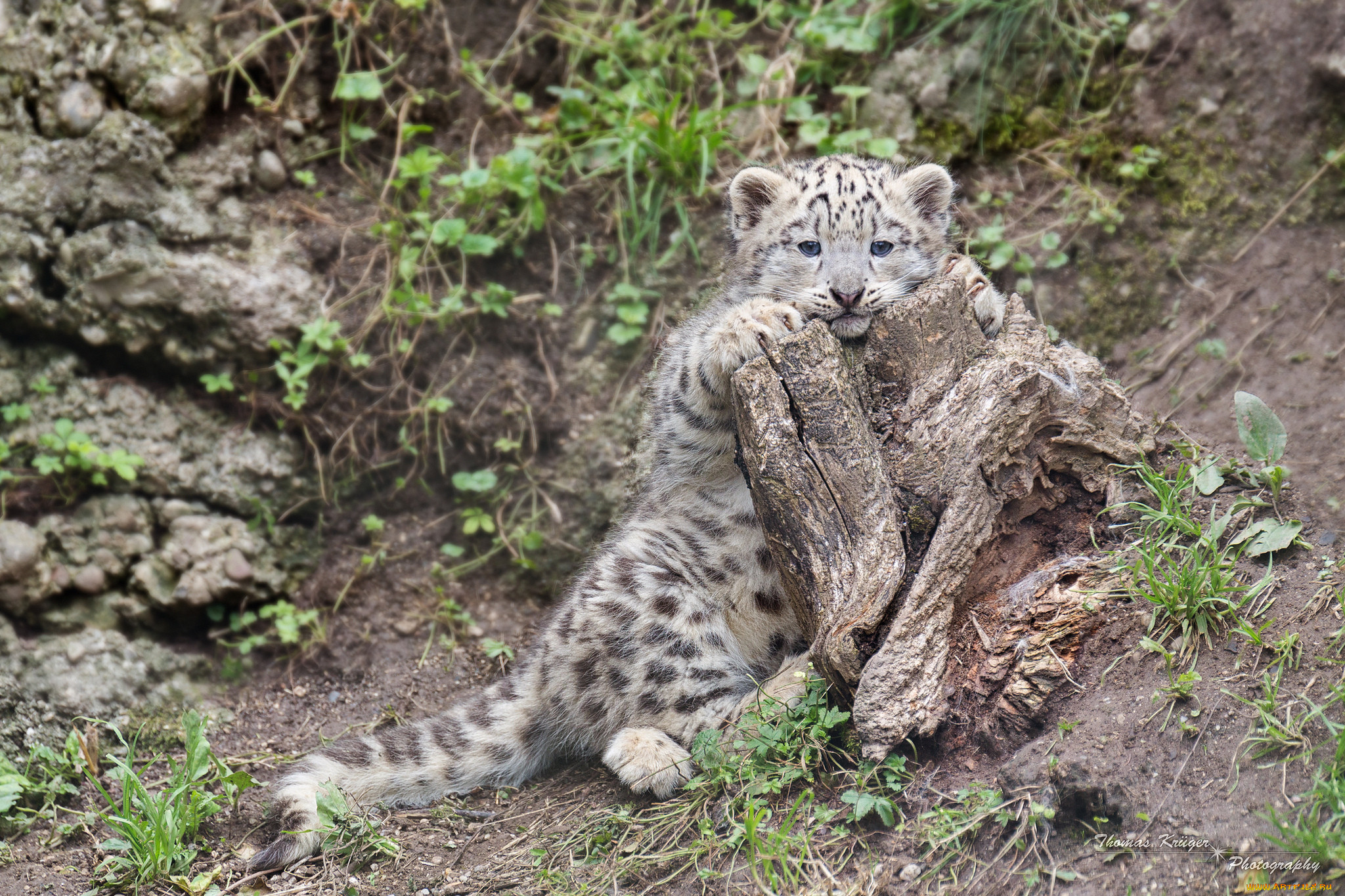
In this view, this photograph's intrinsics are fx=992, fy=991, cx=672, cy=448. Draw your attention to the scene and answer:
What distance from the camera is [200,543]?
596 cm

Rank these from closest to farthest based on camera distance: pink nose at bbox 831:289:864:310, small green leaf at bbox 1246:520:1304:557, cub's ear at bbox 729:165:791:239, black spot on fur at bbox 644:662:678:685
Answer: small green leaf at bbox 1246:520:1304:557
pink nose at bbox 831:289:864:310
black spot on fur at bbox 644:662:678:685
cub's ear at bbox 729:165:791:239

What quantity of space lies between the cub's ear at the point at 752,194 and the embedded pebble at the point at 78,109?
392 centimetres

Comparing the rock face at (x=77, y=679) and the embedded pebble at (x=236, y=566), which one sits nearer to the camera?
the rock face at (x=77, y=679)

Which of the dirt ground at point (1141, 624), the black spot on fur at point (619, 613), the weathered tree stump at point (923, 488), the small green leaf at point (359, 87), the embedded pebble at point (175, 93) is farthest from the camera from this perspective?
the small green leaf at point (359, 87)

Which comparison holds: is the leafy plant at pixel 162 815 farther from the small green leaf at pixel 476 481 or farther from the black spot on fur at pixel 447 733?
the small green leaf at pixel 476 481

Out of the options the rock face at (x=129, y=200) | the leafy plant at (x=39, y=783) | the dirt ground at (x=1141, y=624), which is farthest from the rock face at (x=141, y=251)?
the leafy plant at (x=39, y=783)

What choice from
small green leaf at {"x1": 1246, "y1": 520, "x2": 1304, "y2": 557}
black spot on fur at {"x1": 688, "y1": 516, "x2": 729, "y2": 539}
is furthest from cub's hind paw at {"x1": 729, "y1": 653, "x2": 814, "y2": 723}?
small green leaf at {"x1": 1246, "y1": 520, "x2": 1304, "y2": 557}

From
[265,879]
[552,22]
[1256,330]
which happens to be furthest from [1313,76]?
[265,879]

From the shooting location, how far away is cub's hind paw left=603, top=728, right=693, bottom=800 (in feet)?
14.3

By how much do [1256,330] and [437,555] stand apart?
5226mm

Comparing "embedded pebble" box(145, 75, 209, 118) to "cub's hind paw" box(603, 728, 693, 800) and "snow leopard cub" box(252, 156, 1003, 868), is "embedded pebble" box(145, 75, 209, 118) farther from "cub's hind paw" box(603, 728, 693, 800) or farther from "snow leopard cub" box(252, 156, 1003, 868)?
"cub's hind paw" box(603, 728, 693, 800)

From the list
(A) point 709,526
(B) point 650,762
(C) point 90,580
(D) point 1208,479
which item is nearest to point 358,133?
(C) point 90,580

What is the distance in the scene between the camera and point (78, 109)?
19.6 ft

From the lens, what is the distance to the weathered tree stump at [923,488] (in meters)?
3.83
